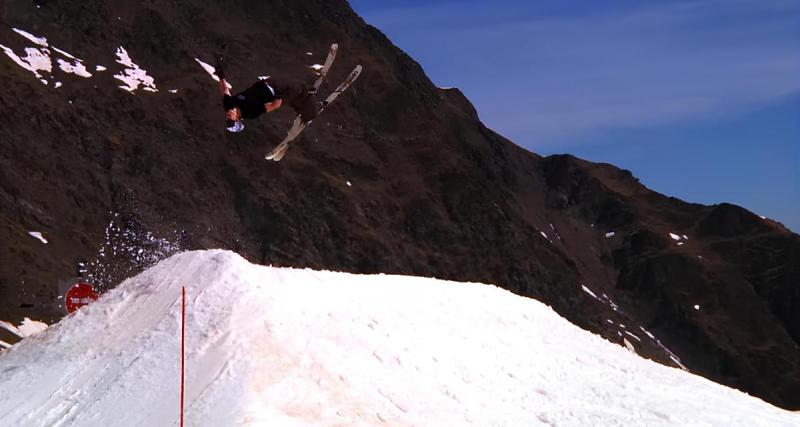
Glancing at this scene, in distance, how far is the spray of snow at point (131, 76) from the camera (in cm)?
8644

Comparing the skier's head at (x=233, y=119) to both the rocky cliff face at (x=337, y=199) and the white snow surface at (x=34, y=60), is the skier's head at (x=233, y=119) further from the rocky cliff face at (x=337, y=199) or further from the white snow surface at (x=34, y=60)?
the white snow surface at (x=34, y=60)

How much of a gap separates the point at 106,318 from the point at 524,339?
29.7 feet

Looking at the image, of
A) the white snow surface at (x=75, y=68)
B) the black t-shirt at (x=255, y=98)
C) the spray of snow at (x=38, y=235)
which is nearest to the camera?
the black t-shirt at (x=255, y=98)

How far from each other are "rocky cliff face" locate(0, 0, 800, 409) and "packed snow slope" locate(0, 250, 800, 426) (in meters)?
41.2

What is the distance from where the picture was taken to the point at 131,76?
8850cm

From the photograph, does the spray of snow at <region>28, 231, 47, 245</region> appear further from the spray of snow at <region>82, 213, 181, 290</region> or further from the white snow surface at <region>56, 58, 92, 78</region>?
the white snow surface at <region>56, 58, 92, 78</region>

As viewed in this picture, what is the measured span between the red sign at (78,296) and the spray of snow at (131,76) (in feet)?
225

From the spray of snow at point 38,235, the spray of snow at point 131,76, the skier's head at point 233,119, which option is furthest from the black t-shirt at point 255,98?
the spray of snow at point 131,76

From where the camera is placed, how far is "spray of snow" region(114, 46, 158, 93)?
284 feet

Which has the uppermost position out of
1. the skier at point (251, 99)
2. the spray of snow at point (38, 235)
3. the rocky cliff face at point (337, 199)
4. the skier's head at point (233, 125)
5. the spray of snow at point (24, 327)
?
the rocky cliff face at point (337, 199)

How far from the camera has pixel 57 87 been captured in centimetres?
7806

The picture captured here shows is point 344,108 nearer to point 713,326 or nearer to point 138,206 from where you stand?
point 138,206

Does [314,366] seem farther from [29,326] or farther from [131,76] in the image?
[131,76]

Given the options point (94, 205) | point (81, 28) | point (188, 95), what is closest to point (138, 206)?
point (94, 205)
